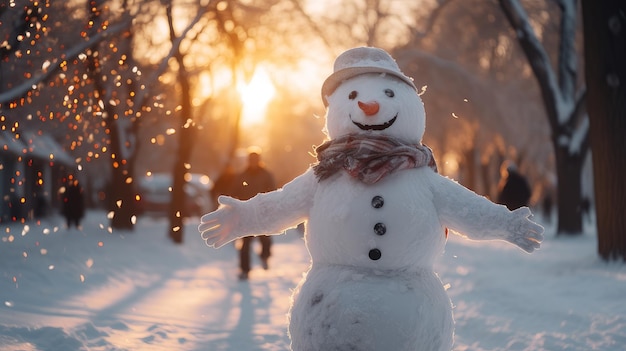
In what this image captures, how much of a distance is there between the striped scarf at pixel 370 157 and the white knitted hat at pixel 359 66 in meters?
0.45

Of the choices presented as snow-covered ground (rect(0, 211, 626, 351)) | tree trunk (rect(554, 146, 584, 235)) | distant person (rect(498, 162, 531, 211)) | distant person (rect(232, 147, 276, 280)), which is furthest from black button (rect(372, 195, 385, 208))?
distant person (rect(498, 162, 531, 211))

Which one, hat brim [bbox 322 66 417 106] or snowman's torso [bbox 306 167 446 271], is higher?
hat brim [bbox 322 66 417 106]

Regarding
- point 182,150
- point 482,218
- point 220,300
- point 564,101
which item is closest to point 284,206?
point 482,218

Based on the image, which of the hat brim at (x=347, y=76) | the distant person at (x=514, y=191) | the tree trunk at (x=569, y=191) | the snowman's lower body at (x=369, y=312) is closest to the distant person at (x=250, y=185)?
the hat brim at (x=347, y=76)

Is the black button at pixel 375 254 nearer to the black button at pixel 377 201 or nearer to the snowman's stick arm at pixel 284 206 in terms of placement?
the black button at pixel 377 201

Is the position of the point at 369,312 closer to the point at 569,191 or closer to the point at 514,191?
the point at 514,191

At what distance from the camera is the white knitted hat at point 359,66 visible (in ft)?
15.7

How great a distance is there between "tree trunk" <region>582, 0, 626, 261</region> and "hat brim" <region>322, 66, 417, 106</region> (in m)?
6.83

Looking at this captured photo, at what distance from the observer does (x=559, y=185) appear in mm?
17312

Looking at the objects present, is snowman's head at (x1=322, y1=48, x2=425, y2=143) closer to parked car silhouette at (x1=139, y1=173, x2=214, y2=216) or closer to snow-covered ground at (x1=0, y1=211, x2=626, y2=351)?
snow-covered ground at (x1=0, y1=211, x2=626, y2=351)

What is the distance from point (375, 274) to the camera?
4.43m

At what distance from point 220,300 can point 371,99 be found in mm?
5898

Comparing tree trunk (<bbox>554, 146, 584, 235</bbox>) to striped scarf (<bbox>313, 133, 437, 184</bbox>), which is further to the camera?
tree trunk (<bbox>554, 146, 584, 235</bbox>)

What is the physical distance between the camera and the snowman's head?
462 cm
